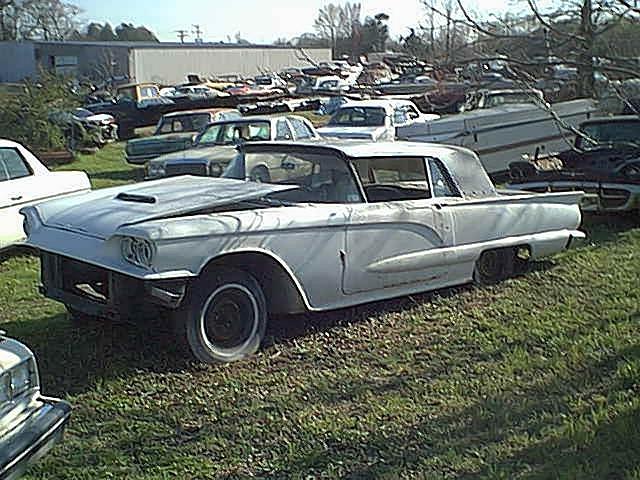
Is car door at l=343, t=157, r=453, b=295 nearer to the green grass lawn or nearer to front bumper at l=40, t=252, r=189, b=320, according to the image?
the green grass lawn

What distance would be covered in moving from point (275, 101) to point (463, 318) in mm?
32895

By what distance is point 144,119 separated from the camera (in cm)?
3025

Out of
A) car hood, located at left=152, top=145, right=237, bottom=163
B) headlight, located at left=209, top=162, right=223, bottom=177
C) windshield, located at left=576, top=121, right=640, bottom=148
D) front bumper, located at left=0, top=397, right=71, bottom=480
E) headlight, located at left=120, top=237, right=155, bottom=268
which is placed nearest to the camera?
front bumper, located at left=0, top=397, right=71, bottom=480

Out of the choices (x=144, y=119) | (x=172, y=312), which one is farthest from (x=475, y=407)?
(x=144, y=119)

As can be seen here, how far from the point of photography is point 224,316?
5977 millimetres

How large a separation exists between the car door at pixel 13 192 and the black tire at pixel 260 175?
3.14 meters

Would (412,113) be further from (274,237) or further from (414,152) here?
(274,237)

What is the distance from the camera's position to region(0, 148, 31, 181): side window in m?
9.36

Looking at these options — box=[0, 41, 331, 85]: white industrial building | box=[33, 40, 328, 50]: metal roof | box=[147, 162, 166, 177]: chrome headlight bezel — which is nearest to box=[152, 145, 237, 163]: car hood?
box=[147, 162, 166, 177]: chrome headlight bezel

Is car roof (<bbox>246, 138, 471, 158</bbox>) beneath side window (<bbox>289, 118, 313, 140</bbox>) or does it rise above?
above

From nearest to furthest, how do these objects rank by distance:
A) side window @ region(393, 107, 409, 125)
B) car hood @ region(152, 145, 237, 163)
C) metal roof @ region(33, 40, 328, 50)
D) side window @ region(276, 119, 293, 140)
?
car hood @ region(152, 145, 237, 163) < side window @ region(276, 119, 293, 140) < side window @ region(393, 107, 409, 125) < metal roof @ region(33, 40, 328, 50)

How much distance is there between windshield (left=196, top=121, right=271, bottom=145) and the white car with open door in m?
6.22

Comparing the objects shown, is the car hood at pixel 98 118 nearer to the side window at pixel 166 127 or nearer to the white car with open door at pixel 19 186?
the side window at pixel 166 127

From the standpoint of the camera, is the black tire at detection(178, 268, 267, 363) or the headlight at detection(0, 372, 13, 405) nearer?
the headlight at detection(0, 372, 13, 405)
